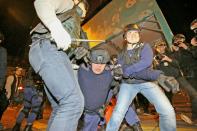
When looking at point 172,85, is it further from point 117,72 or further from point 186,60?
point 186,60

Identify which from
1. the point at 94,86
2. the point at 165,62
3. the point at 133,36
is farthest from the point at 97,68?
the point at 165,62

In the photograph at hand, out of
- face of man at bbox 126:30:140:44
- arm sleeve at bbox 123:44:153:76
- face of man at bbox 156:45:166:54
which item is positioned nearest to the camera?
arm sleeve at bbox 123:44:153:76

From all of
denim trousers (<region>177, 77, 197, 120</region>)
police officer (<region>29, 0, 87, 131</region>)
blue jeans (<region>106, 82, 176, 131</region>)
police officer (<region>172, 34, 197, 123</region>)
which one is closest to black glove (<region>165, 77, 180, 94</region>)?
blue jeans (<region>106, 82, 176, 131</region>)

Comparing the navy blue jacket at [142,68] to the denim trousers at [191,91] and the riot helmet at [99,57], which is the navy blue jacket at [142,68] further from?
the denim trousers at [191,91]

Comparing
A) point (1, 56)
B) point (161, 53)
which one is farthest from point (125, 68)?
point (161, 53)

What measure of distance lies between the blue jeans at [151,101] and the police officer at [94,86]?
0.32 metres

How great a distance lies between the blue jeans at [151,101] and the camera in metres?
3.96

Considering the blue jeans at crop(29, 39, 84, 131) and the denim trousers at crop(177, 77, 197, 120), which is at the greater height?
the blue jeans at crop(29, 39, 84, 131)

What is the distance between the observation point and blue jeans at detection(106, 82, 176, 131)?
3955mm

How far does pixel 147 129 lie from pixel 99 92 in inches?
61.3

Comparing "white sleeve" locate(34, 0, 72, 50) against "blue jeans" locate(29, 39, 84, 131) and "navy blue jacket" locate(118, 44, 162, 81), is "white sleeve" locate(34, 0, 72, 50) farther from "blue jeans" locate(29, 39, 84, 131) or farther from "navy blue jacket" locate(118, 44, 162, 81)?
"navy blue jacket" locate(118, 44, 162, 81)

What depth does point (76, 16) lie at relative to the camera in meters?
2.70

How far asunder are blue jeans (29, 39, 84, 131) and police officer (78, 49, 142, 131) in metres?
2.17

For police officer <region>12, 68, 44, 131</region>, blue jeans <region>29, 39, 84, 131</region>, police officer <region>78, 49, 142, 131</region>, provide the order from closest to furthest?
blue jeans <region>29, 39, 84, 131</region>, police officer <region>78, 49, 142, 131</region>, police officer <region>12, 68, 44, 131</region>
